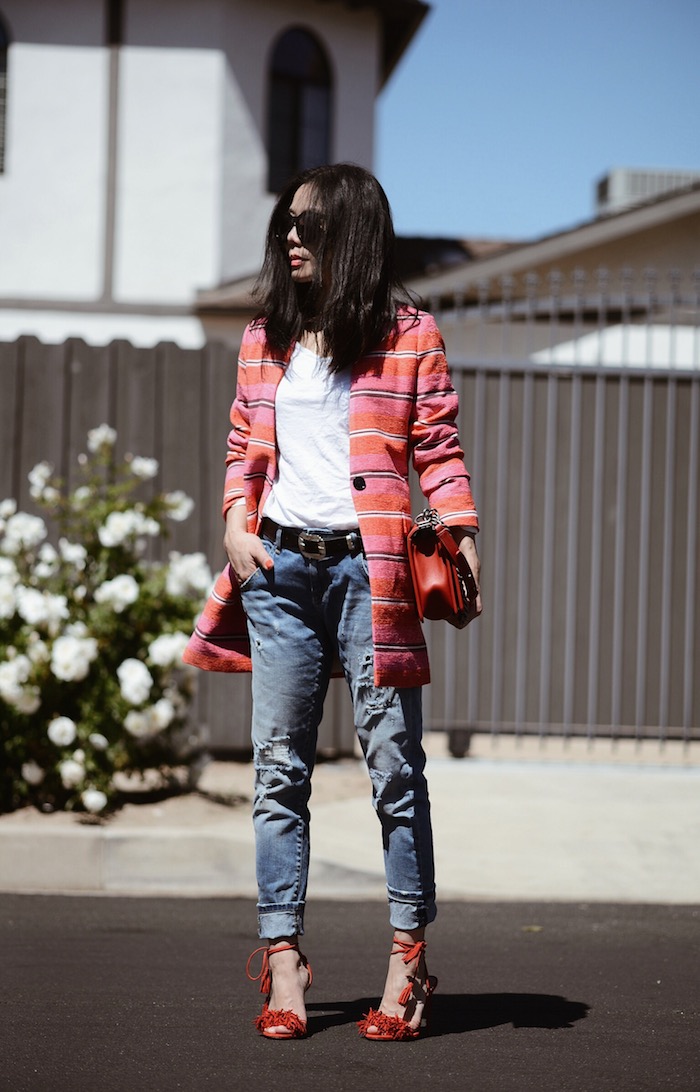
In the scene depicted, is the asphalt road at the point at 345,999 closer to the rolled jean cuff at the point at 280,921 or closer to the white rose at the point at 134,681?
the rolled jean cuff at the point at 280,921

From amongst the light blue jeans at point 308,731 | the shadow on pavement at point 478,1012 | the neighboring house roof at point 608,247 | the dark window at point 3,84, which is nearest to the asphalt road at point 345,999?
the shadow on pavement at point 478,1012

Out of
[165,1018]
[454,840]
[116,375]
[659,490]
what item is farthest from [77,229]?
[165,1018]

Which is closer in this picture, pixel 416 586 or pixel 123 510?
pixel 416 586

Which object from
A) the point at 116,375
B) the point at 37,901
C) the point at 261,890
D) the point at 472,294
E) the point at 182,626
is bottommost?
the point at 37,901

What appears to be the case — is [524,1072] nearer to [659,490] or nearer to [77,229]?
[659,490]

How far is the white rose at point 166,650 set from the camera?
5.95 meters

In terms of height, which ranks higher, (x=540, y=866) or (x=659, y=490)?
(x=659, y=490)

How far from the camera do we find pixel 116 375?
7520 mm

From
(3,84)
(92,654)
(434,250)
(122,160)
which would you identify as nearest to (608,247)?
(434,250)

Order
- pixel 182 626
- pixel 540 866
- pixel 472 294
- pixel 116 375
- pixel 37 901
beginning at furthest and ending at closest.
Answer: pixel 472 294 < pixel 116 375 < pixel 182 626 < pixel 540 866 < pixel 37 901

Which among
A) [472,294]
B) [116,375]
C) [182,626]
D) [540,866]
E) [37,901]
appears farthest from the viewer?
[472,294]

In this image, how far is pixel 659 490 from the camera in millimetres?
7738

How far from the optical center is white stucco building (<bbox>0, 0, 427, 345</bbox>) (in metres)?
15.7

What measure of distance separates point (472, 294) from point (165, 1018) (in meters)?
11.8
